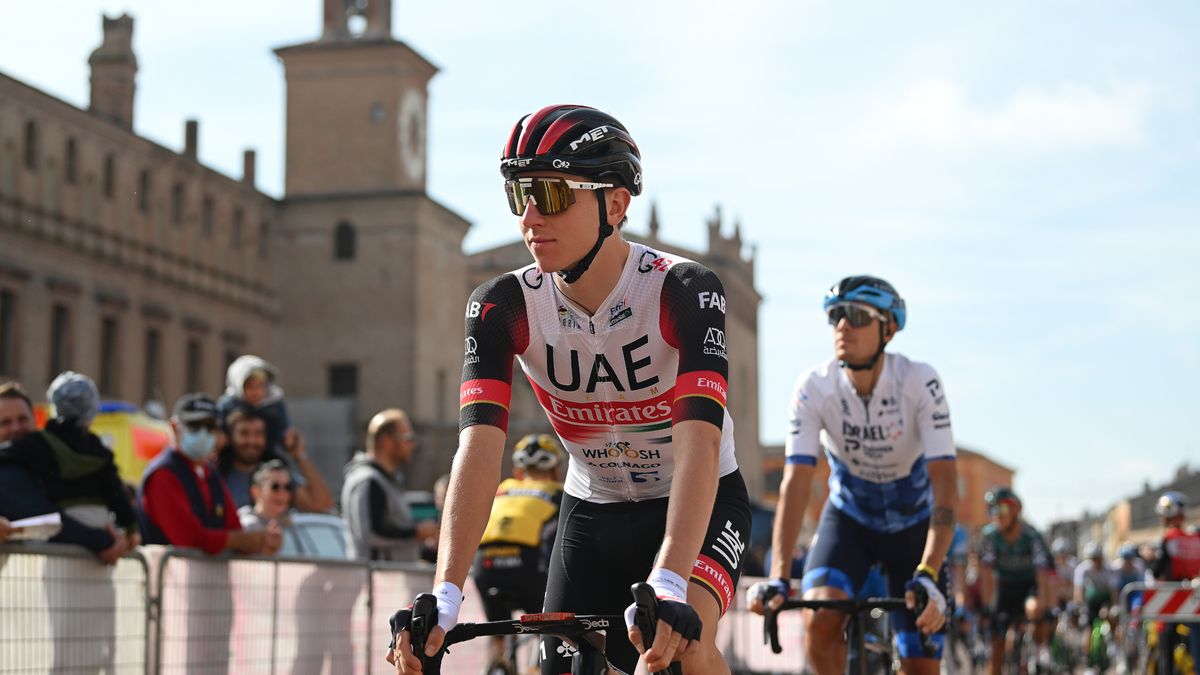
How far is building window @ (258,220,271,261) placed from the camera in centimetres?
8288

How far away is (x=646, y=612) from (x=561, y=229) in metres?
1.29

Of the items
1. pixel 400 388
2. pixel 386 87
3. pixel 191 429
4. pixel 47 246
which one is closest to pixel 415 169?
pixel 386 87

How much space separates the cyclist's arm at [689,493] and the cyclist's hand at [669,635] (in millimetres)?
469

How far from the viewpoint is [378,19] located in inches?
3455

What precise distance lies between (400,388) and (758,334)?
6275 cm

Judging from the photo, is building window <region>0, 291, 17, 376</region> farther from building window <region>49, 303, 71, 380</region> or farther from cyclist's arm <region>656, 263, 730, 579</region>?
cyclist's arm <region>656, 263, 730, 579</region>

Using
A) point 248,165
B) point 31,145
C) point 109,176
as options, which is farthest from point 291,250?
point 31,145

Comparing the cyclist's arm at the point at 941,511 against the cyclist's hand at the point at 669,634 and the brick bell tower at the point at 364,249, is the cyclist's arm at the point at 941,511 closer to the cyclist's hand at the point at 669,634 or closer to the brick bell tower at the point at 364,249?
the cyclist's hand at the point at 669,634

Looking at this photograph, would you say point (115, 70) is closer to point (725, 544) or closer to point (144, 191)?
point (144, 191)

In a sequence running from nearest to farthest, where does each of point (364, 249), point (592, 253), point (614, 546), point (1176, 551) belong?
1. point (592, 253)
2. point (614, 546)
3. point (1176, 551)
4. point (364, 249)

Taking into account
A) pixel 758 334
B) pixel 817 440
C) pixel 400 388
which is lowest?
pixel 817 440

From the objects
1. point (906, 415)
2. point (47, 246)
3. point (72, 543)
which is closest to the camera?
point (906, 415)

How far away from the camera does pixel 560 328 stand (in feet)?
17.9

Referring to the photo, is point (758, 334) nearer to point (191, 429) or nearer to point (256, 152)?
point (256, 152)
